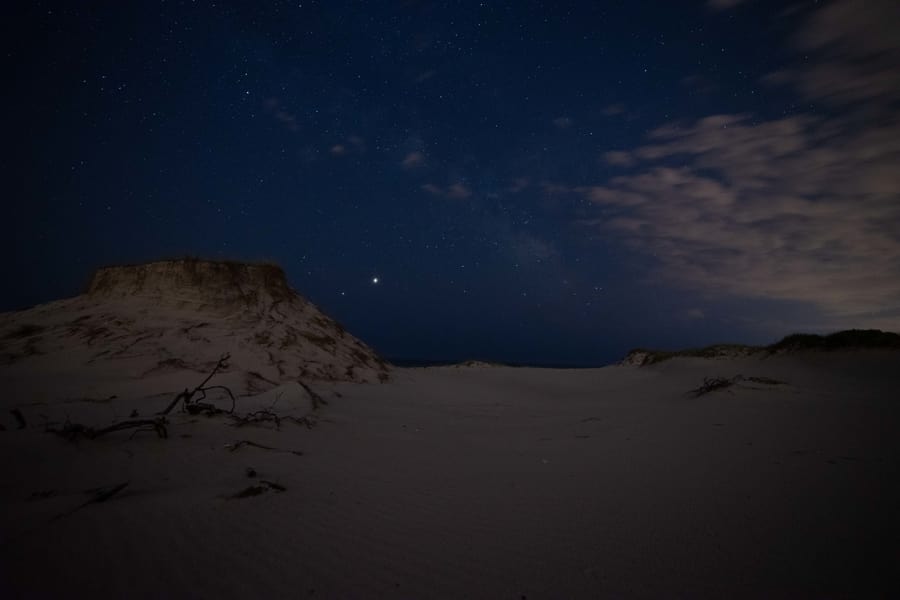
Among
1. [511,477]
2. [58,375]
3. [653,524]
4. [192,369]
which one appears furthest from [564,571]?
[58,375]

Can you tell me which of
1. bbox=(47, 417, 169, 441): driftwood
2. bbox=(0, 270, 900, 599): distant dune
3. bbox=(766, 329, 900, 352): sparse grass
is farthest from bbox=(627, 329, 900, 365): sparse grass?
bbox=(47, 417, 169, 441): driftwood

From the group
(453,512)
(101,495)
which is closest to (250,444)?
(101,495)

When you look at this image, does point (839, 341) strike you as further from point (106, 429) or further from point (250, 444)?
point (106, 429)

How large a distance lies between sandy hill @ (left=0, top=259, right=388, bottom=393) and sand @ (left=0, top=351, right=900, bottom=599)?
11.2ft

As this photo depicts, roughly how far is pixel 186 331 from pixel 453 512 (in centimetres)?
821

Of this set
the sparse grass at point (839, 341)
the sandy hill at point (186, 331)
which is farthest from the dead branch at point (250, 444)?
the sparse grass at point (839, 341)

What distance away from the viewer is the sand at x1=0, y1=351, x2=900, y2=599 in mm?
1692

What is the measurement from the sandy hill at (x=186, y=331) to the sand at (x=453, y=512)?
340 cm

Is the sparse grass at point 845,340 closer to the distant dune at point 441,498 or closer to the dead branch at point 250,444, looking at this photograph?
the distant dune at point 441,498

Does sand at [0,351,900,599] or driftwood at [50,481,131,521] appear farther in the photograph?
driftwood at [50,481,131,521]

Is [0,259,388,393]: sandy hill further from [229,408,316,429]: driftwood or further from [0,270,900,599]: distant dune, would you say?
[229,408,316,429]: driftwood

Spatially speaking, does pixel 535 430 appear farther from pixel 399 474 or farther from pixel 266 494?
pixel 266 494

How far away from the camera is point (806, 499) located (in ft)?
8.03

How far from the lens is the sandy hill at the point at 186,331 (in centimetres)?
746
